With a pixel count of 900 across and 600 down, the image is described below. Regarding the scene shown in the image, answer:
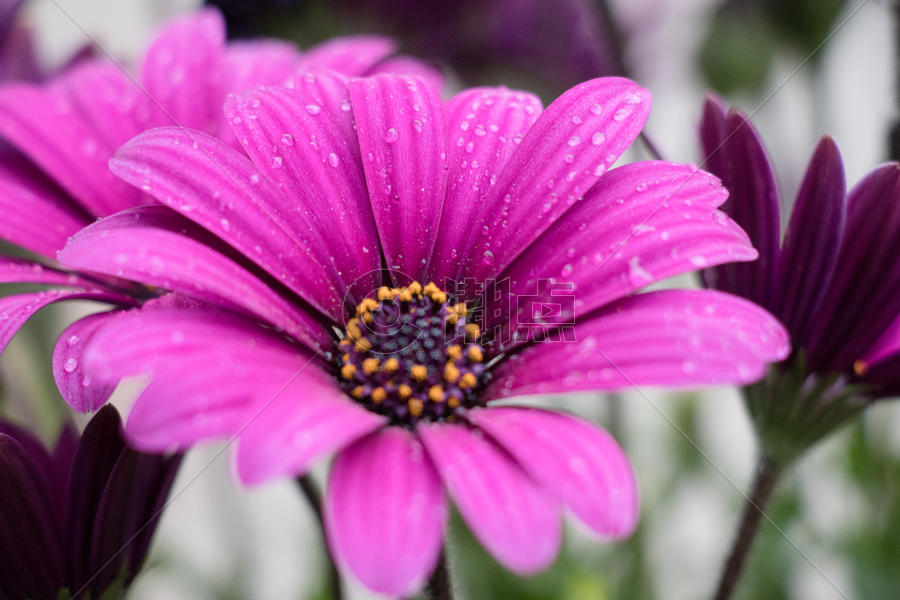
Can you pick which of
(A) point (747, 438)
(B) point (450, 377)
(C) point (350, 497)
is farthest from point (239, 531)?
(A) point (747, 438)

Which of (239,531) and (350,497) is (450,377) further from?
(239,531)

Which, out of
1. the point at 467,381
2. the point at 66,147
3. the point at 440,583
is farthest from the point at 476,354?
the point at 66,147

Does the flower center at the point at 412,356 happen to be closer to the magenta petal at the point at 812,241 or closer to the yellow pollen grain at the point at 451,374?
the yellow pollen grain at the point at 451,374

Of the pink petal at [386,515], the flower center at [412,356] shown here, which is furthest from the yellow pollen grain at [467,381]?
the pink petal at [386,515]

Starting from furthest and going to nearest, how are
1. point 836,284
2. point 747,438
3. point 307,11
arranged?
1. point 747,438
2. point 307,11
3. point 836,284

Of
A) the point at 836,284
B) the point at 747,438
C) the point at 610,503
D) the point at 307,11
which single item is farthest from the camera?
the point at 747,438

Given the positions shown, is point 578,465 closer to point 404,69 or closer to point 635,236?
point 635,236

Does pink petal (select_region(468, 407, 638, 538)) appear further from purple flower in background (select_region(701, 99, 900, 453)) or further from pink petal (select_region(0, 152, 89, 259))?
pink petal (select_region(0, 152, 89, 259))
